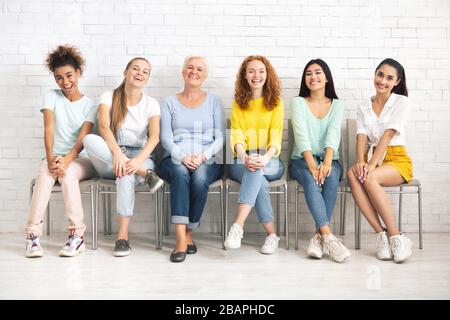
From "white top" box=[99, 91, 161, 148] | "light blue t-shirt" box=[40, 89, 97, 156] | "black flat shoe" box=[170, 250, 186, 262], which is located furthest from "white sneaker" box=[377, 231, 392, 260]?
"light blue t-shirt" box=[40, 89, 97, 156]

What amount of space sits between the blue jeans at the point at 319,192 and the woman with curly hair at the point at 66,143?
54.7 inches

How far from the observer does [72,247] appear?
10.8ft

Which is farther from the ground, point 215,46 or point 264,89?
point 215,46

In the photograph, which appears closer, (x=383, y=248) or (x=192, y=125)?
(x=383, y=248)

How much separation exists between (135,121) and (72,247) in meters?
0.90

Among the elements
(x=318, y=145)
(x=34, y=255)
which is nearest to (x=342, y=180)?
(x=318, y=145)

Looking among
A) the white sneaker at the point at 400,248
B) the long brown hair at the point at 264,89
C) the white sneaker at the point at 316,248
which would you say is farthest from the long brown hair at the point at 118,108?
the white sneaker at the point at 400,248

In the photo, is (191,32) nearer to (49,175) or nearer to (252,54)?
(252,54)

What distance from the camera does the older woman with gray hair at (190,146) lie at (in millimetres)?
3277

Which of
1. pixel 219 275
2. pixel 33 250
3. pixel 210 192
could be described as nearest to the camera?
pixel 219 275

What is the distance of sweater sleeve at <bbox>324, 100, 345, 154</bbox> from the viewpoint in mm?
3468

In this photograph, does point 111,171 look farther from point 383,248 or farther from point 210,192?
point 383,248

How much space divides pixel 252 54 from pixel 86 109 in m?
1.24

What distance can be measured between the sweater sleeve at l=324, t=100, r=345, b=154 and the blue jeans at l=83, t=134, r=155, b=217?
116 cm
